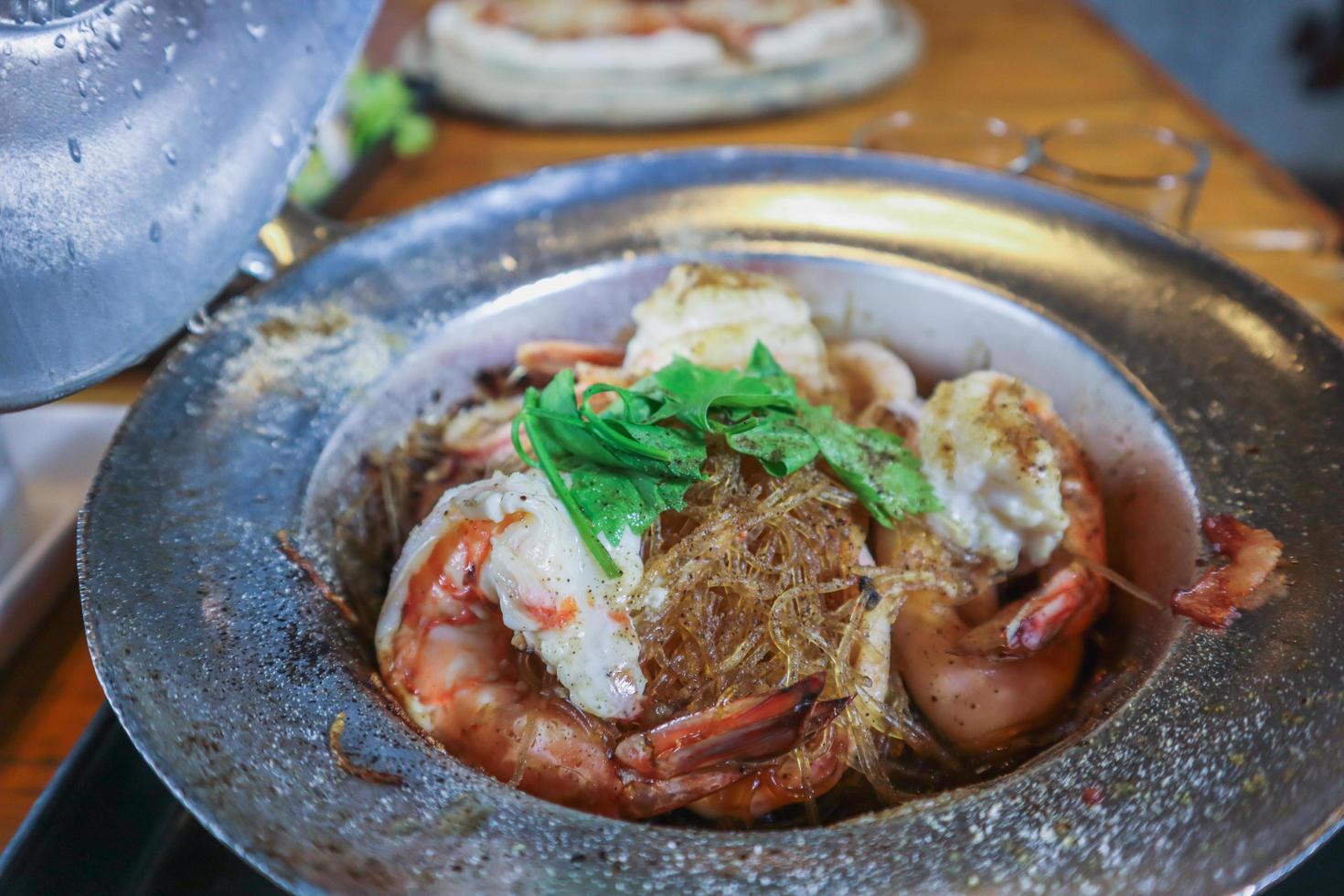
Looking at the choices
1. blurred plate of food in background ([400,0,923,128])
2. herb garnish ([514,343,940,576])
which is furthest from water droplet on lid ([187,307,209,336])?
blurred plate of food in background ([400,0,923,128])

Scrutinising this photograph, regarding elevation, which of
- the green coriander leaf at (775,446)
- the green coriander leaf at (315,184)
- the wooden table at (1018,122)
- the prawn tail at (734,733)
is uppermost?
the green coriander leaf at (775,446)

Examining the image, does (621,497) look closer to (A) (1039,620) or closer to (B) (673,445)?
(B) (673,445)

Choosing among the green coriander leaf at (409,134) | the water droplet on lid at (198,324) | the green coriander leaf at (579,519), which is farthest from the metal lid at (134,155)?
the green coriander leaf at (409,134)

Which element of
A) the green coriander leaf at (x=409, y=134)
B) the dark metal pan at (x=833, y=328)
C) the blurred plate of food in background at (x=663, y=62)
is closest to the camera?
the dark metal pan at (x=833, y=328)

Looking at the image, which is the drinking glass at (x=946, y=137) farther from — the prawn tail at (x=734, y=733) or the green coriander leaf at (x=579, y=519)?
the prawn tail at (x=734, y=733)

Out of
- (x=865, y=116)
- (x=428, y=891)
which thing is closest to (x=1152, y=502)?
(x=428, y=891)

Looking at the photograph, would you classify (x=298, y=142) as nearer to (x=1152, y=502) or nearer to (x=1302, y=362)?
(x=1152, y=502)

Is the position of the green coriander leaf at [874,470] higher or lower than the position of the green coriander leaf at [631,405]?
lower
